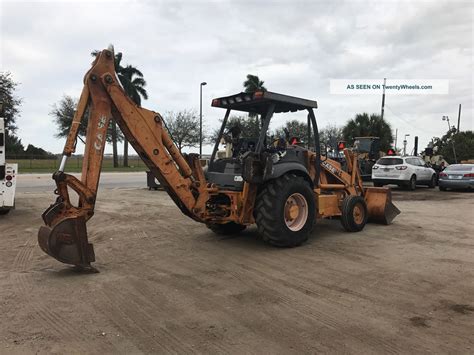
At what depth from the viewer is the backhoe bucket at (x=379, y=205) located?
9.49m

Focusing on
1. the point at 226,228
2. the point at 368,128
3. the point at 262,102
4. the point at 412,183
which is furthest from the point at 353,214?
the point at 368,128

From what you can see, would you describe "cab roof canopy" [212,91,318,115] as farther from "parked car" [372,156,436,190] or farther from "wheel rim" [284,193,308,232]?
"parked car" [372,156,436,190]

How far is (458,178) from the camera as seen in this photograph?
19.2 meters

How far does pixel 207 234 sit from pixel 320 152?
107 inches

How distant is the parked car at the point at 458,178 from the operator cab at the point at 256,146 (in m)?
13.8

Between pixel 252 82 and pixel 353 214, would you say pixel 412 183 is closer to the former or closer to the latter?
pixel 353 214

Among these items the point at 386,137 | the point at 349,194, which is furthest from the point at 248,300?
the point at 386,137

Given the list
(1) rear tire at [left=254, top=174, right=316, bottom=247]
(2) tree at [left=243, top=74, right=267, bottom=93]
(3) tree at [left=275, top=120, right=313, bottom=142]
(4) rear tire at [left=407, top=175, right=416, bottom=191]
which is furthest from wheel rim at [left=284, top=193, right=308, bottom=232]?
(2) tree at [left=243, top=74, right=267, bottom=93]

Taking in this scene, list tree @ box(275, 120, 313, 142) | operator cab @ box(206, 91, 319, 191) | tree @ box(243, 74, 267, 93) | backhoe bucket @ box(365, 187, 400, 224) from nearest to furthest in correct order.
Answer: operator cab @ box(206, 91, 319, 191), tree @ box(275, 120, 313, 142), backhoe bucket @ box(365, 187, 400, 224), tree @ box(243, 74, 267, 93)

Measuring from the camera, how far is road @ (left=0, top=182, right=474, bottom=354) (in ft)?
12.1

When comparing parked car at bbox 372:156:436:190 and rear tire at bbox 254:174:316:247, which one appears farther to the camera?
parked car at bbox 372:156:436:190

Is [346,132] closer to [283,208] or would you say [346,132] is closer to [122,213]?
[122,213]

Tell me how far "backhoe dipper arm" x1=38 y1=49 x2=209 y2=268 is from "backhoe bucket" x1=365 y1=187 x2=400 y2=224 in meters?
5.00

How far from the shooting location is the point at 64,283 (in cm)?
515
